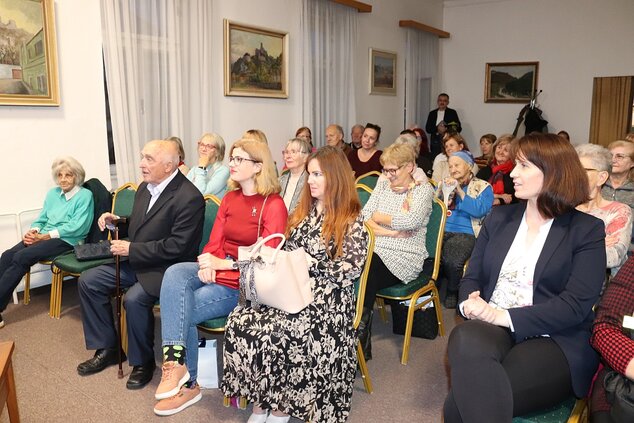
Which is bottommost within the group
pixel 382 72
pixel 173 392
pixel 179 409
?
pixel 179 409

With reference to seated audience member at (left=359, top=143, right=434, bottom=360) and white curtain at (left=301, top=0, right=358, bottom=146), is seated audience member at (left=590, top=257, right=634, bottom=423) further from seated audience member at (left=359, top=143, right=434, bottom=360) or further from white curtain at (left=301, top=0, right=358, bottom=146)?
white curtain at (left=301, top=0, right=358, bottom=146)

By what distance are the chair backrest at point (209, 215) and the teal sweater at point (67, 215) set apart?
50.6 inches

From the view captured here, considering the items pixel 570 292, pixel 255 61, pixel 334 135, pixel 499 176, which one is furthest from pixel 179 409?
pixel 334 135

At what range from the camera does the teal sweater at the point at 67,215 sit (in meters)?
4.00

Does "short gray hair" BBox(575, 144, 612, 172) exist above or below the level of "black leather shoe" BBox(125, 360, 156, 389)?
above

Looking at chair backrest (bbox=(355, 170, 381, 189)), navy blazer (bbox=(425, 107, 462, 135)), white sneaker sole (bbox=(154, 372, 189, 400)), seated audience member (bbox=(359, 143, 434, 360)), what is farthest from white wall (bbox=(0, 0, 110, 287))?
navy blazer (bbox=(425, 107, 462, 135))

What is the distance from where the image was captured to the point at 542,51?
9.29 metres

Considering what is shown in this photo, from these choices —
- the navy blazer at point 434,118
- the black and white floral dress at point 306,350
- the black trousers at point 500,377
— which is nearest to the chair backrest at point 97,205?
the black and white floral dress at point 306,350

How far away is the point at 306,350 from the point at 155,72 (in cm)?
375

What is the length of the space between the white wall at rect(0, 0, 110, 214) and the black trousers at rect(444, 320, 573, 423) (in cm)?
381

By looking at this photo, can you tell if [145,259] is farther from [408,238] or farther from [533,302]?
[533,302]

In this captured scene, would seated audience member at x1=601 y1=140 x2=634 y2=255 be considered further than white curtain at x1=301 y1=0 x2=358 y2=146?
No

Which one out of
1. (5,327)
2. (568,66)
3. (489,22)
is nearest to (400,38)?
(489,22)

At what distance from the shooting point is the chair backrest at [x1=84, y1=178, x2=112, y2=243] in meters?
4.12
